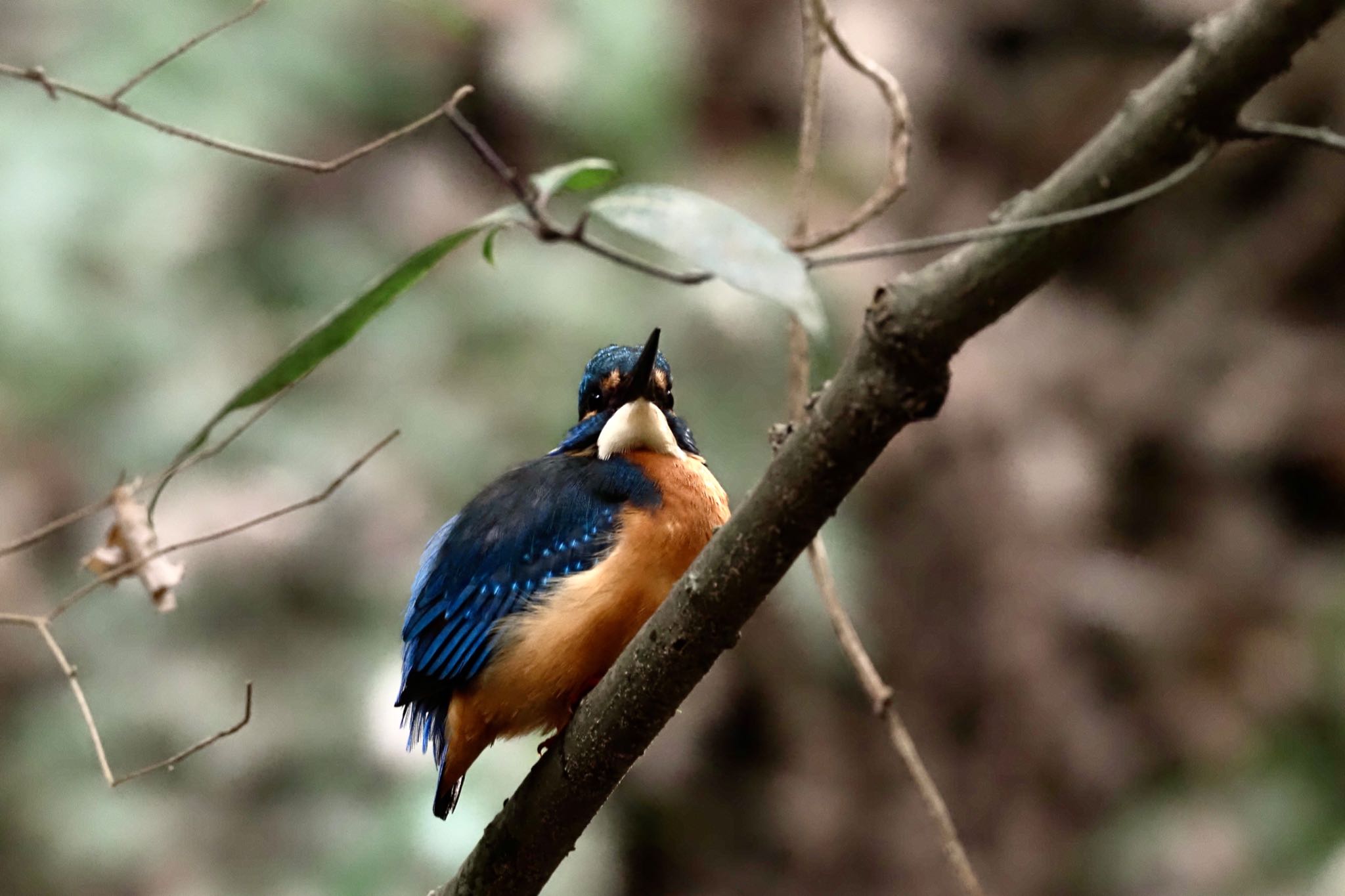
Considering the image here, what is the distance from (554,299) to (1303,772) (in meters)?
2.57

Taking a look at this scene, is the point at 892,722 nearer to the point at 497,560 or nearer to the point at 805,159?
the point at 497,560

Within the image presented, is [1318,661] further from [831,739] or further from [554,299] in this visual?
[554,299]

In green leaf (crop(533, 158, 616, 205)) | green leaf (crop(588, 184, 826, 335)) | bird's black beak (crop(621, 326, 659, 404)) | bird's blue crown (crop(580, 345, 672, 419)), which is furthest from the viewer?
bird's blue crown (crop(580, 345, 672, 419))

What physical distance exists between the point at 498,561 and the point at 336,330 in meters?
0.82

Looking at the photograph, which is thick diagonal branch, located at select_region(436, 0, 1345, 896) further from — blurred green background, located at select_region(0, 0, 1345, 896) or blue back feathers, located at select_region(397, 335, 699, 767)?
blurred green background, located at select_region(0, 0, 1345, 896)

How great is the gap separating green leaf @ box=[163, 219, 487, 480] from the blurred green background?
1.53 metres

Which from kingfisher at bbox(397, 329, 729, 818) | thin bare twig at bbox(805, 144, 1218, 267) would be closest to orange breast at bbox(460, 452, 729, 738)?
kingfisher at bbox(397, 329, 729, 818)

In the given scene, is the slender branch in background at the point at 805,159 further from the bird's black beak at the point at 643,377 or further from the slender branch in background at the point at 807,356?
the bird's black beak at the point at 643,377

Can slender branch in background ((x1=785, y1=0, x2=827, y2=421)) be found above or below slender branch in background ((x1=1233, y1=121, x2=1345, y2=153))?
above

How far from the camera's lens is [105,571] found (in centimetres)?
196

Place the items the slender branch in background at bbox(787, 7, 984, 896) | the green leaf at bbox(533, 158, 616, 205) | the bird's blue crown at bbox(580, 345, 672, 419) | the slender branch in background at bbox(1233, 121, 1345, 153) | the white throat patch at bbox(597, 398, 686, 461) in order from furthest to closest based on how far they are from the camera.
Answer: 1. the bird's blue crown at bbox(580, 345, 672, 419)
2. the white throat patch at bbox(597, 398, 686, 461)
3. the slender branch in background at bbox(787, 7, 984, 896)
4. the green leaf at bbox(533, 158, 616, 205)
5. the slender branch in background at bbox(1233, 121, 1345, 153)

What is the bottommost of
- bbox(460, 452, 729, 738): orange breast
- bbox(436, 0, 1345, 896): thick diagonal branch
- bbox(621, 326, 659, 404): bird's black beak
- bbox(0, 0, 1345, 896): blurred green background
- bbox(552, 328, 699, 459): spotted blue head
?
bbox(436, 0, 1345, 896): thick diagonal branch

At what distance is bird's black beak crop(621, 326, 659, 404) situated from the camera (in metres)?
1.74

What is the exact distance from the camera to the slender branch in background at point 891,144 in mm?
1787
